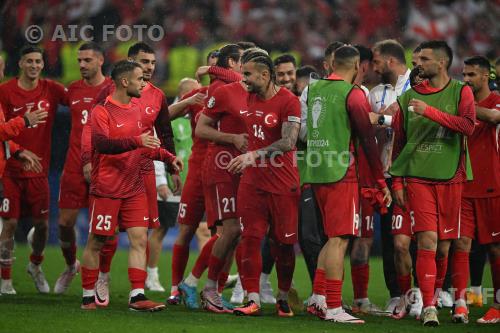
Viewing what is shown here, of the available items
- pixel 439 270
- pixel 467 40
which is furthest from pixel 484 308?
pixel 467 40

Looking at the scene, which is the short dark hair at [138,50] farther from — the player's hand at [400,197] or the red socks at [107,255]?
the player's hand at [400,197]

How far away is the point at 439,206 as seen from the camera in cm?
859

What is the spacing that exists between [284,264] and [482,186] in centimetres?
177

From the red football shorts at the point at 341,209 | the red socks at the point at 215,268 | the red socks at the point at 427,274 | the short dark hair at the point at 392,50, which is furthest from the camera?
the short dark hair at the point at 392,50

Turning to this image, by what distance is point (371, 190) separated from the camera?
8570 mm

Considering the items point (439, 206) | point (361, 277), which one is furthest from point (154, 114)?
point (439, 206)

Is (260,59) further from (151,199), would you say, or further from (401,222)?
(401,222)

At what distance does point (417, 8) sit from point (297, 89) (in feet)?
28.3

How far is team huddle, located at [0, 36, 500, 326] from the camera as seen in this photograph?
8.60 meters

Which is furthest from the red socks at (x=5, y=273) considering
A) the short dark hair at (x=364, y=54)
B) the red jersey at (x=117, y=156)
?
the short dark hair at (x=364, y=54)

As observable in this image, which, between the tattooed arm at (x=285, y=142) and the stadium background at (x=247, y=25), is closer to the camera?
the tattooed arm at (x=285, y=142)

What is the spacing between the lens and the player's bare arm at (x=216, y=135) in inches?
367

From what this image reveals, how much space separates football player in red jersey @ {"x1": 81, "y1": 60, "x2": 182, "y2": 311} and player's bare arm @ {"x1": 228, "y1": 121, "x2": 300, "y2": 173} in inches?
20.8

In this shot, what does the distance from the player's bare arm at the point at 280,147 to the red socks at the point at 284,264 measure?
85cm
